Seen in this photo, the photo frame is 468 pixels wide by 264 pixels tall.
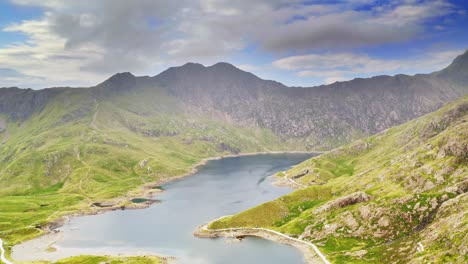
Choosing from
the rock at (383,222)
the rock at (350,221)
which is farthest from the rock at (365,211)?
the rock at (383,222)

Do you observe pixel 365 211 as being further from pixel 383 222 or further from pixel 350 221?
pixel 383 222

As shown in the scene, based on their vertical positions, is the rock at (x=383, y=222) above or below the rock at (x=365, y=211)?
below

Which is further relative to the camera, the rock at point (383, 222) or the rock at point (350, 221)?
the rock at point (350, 221)

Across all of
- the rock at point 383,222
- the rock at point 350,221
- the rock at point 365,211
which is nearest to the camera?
the rock at point 383,222

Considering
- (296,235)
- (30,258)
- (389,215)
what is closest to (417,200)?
(389,215)

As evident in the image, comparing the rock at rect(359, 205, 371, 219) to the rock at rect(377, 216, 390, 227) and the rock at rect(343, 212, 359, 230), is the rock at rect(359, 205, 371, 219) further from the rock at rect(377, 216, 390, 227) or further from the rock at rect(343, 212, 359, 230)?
the rock at rect(377, 216, 390, 227)

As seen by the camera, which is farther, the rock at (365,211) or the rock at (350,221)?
the rock at (365,211)

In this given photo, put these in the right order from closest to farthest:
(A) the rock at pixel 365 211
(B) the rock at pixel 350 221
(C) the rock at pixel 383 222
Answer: (C) the rock at pixel 383 222, (B) the rock at pixel 350 221, (A) the rock at pixel 365 211

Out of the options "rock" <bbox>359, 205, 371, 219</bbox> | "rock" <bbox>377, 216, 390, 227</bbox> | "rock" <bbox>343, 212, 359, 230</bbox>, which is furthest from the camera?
"rock" <bbox>359, 205, 371, 219</bbox>

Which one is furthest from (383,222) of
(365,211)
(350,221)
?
(350,221)

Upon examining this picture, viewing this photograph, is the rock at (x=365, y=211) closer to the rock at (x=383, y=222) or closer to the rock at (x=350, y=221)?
the rock at (x=350, y=221)

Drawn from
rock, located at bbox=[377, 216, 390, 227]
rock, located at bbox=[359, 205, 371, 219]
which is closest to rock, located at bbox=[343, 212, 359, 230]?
rock, located at bbox=[359, 205, 371, 219]

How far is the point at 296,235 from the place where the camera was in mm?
194250

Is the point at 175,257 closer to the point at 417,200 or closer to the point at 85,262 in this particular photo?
the point at 85,262
